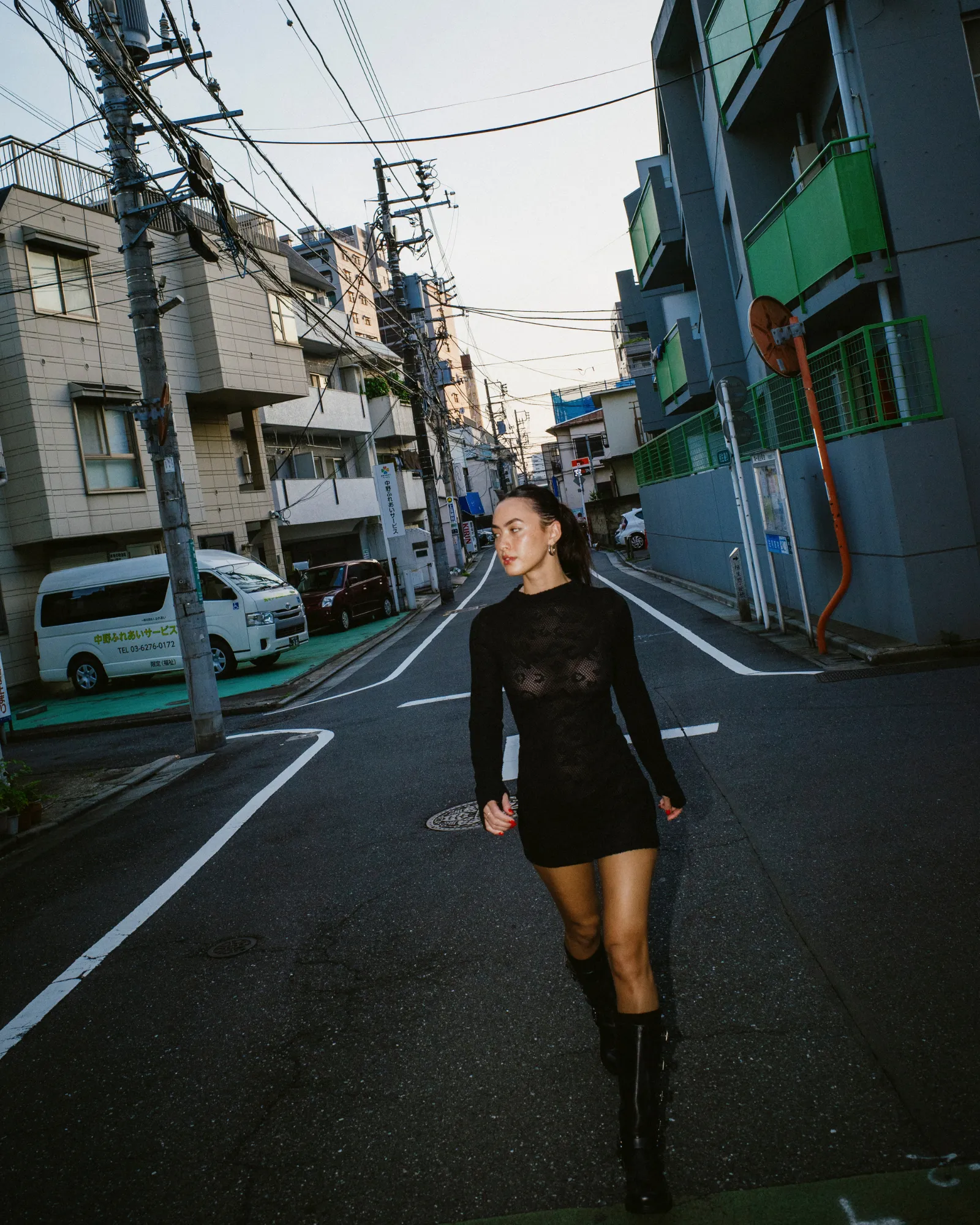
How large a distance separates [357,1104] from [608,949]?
41.4 inches

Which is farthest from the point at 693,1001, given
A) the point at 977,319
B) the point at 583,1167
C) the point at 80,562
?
the point at 80,562

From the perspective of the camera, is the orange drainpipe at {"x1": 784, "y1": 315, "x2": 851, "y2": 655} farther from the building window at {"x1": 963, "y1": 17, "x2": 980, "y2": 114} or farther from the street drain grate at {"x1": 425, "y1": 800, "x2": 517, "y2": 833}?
the street drain grate at {"x1": 425, "y1": 800, "x2": 517, "y2": 833}

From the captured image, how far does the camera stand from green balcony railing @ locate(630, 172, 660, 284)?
76.0ft

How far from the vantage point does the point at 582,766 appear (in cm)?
276

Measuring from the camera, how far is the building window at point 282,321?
28.1 metres

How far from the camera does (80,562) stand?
2272 centimetres

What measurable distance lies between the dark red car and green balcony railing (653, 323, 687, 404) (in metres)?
9.64

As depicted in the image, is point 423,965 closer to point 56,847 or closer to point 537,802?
point 537,802

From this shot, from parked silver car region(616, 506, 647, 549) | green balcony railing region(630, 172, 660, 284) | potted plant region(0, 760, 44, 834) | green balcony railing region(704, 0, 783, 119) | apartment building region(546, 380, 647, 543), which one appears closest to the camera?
potted plant region(0, 760, 44, 834)

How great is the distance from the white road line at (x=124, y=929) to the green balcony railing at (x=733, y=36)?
1063cm

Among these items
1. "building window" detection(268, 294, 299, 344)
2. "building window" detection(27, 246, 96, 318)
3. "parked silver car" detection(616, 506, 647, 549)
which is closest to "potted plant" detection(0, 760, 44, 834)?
"building window" detection(27, 246, 96, 318)

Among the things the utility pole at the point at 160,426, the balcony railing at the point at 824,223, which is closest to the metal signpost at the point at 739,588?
the balcony railing at the point at 824,223

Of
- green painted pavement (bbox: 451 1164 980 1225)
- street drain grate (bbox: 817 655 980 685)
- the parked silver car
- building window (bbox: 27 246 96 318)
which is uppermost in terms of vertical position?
building window (bbox: 27 246 96 318)

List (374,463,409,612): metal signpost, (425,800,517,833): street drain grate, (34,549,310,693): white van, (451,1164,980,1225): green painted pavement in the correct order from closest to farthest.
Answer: (451,1164,980,1225): green painted pavement, (425,800,517,833): street drain grate, (34,549,310,693): white van, (374,463,409,612): metal signpost
